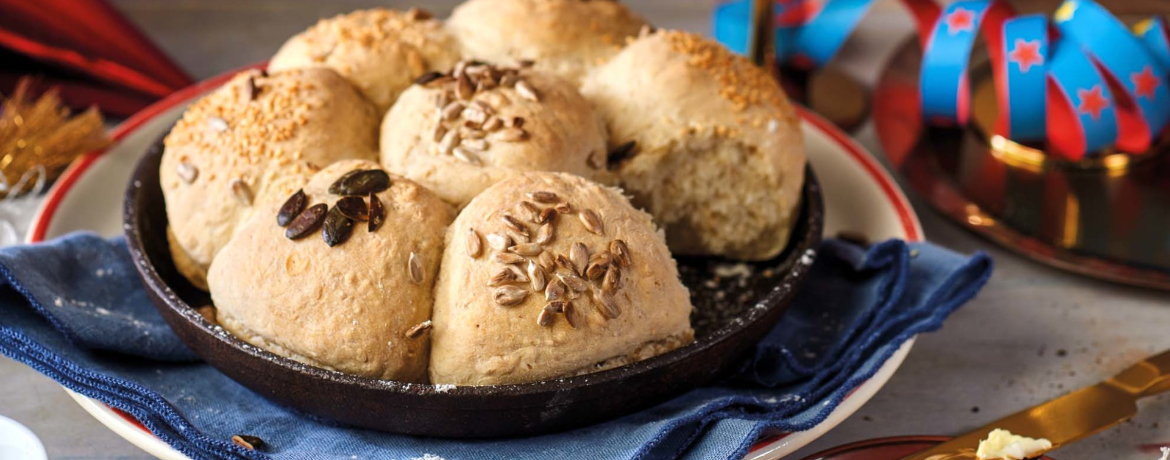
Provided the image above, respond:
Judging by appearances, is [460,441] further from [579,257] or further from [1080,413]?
[1080,413]

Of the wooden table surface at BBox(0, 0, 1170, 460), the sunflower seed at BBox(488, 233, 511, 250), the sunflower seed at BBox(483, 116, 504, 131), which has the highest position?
the sunflower seed at BBox(483, 116, 504, 131)

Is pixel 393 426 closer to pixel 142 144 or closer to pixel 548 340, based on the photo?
pixel 548 340

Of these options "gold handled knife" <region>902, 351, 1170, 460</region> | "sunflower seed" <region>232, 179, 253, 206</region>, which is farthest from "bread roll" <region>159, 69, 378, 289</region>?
"gold handled knife" <region>902, 351, 1170, 460</region>

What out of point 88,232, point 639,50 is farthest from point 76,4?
point 639,50

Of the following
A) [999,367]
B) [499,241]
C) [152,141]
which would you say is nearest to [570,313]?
[499,241]

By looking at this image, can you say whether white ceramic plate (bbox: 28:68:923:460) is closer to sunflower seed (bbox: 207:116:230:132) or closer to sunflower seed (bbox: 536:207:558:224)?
sunflower seed (bbox: 207:116:230:132)

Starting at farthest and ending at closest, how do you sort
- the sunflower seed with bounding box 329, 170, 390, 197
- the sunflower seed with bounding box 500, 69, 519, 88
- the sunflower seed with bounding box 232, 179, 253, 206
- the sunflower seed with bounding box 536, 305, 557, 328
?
the sunflower seed with bounding box 500, 69, 519, 88 → the sunflower seed with bounding box 232, 179, 253, 206 → the sunflower seed with bounding box 329, 170, 390, 197 → the sunflower seed with bounding box 536, 305, 557, 328
